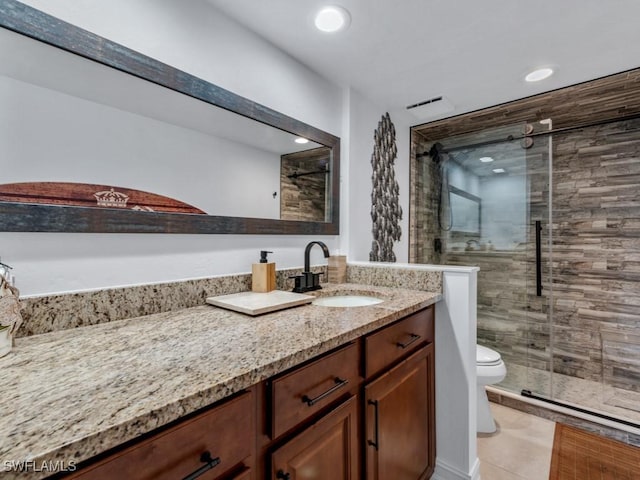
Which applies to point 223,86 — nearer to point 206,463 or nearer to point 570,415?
point 206,463

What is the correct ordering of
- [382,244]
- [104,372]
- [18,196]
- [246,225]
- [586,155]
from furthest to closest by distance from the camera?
[586,155], [382,244], [246,225], [18,196], [104,372]

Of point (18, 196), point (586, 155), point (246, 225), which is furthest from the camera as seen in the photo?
point (586, 155)

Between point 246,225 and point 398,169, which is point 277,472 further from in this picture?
point 398,169

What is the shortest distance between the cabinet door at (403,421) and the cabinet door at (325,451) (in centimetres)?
8

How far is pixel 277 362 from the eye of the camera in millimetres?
740

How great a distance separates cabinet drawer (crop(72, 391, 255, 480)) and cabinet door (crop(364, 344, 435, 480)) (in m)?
0.51

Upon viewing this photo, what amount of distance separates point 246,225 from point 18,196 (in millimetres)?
778

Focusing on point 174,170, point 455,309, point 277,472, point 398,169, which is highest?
point 398,169

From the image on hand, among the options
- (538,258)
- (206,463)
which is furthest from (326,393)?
(538,258)

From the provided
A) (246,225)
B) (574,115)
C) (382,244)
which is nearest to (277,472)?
(246,225)

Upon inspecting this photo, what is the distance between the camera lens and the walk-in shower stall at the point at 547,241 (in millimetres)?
2371

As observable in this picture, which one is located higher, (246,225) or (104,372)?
(246,225)

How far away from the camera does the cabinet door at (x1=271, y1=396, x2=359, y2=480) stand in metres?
0.78

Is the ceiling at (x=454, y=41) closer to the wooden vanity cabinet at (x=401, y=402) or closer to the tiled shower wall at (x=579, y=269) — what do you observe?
the tiled shower wall at (x=579, y=269)
